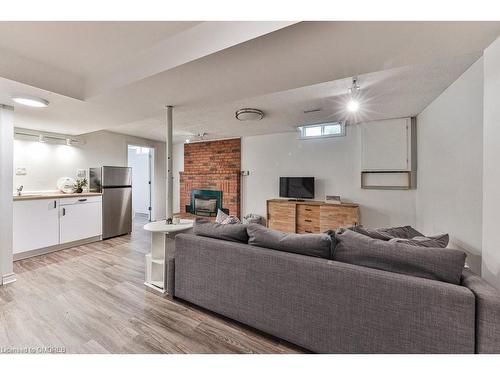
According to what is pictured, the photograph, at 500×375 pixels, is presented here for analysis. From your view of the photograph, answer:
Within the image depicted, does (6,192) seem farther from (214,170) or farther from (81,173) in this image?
(214,170)

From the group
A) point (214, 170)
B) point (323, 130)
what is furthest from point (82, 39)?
point (214, 170)

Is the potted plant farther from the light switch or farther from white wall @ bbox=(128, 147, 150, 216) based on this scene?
white wall @ bbox=(128, 147, 150, 216)

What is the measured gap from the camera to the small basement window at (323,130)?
13.4 ft

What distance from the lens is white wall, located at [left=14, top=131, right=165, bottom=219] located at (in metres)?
3.70

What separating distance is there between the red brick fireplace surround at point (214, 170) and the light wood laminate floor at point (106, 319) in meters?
2.97


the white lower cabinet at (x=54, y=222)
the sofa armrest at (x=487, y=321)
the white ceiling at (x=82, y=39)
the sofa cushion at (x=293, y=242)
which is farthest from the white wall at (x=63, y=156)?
the sofa armrest at (x=487, y=321)

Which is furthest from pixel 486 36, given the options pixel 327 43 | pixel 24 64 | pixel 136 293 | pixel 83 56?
pixel 136 293

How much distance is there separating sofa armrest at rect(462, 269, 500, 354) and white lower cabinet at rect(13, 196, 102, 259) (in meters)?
4.81

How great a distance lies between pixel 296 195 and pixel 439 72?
9.80ft

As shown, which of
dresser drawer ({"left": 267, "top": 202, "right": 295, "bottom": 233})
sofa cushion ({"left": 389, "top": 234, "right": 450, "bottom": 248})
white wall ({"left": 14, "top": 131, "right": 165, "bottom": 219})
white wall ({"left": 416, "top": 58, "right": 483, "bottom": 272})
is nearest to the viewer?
sofa cushion ({"left": 389, "top": 234, "right": 450, "bottom": 248})

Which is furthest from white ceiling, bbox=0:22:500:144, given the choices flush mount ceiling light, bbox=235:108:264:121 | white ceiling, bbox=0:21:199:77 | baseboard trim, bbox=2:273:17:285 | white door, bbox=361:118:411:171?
baseboard trim, bbox=2:273:17:285

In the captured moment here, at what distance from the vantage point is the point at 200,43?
1.37m
